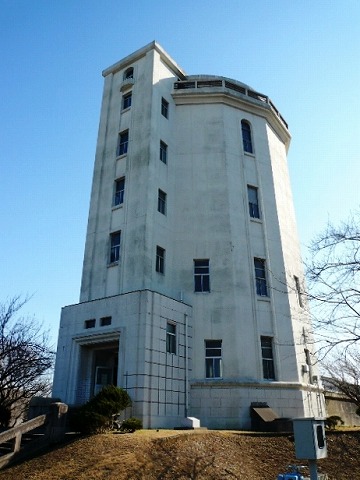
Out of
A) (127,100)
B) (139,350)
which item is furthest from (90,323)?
(127,100)

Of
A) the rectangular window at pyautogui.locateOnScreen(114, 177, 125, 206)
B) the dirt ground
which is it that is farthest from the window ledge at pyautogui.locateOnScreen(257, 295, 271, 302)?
the rectangular window at pyautogui.locateOnScreen(114, 177, 125, 206)

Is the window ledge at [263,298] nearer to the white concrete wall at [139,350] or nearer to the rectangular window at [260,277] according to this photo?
the rectangular window at [260,277]

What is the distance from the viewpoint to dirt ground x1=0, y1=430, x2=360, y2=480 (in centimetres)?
1187

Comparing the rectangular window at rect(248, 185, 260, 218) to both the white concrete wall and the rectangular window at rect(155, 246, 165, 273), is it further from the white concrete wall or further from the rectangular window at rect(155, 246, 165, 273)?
the white concrete wall

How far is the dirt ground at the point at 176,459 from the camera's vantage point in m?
11.9

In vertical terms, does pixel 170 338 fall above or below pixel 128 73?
below

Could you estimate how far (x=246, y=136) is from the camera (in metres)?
31.3

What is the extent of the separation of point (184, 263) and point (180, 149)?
892cm

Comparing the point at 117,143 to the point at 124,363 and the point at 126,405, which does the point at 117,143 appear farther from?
the point at 126,405

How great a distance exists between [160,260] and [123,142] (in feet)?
31.5

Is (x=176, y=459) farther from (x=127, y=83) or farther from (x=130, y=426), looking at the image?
(x=127, y=83)

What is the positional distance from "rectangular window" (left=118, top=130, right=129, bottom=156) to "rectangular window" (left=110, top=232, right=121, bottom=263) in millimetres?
6312

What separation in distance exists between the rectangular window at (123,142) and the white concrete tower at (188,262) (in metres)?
0.10

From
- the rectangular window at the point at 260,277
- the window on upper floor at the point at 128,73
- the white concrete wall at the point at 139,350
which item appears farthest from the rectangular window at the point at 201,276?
the window on upper floor at the point at 128,73
